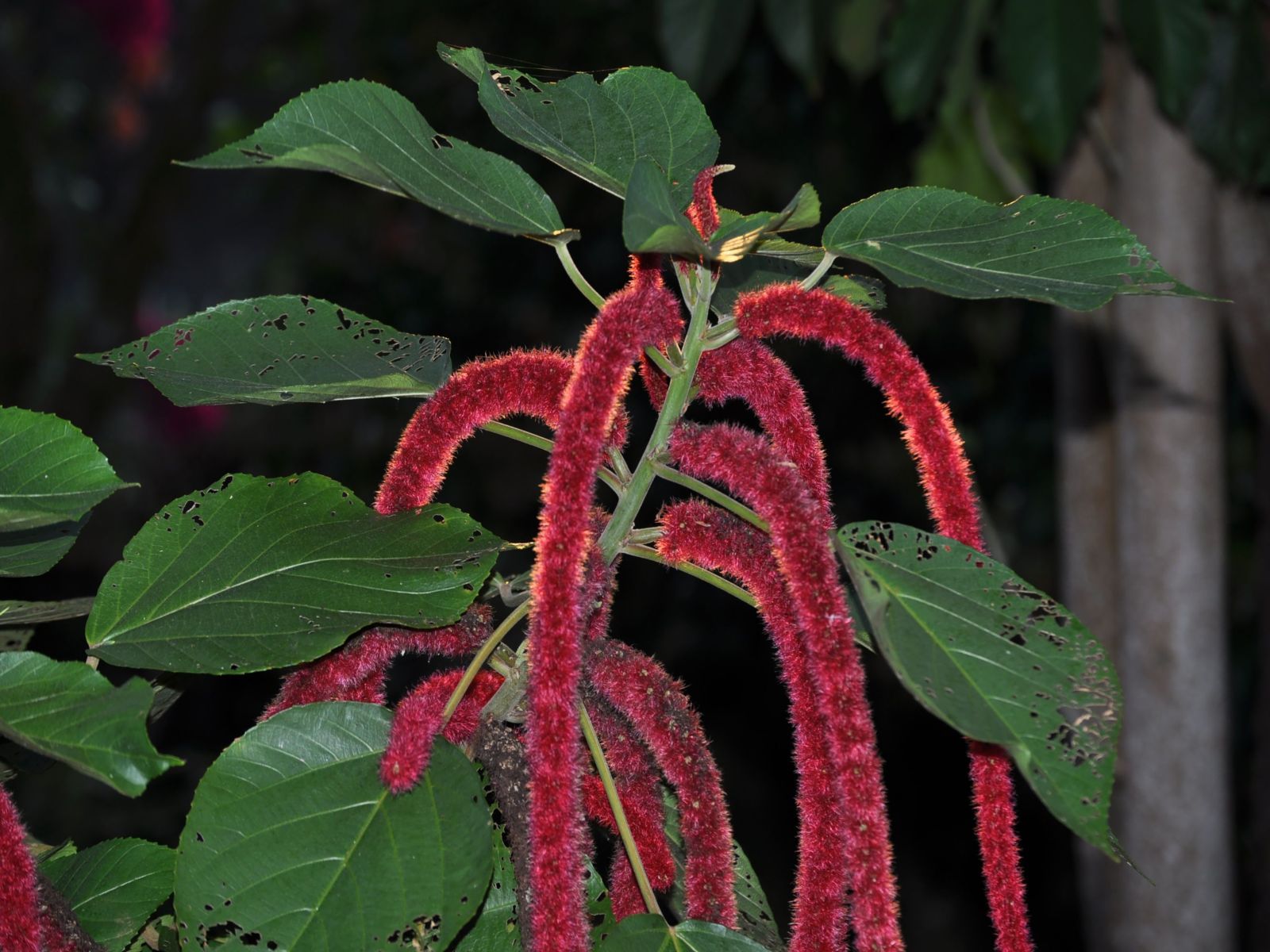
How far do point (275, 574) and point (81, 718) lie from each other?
0.10 metres

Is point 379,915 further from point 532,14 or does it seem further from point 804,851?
point 532,14

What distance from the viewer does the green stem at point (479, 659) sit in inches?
17.1

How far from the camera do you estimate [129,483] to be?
42 centimetres

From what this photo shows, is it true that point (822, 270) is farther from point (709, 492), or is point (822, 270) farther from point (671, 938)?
point (671, 938)

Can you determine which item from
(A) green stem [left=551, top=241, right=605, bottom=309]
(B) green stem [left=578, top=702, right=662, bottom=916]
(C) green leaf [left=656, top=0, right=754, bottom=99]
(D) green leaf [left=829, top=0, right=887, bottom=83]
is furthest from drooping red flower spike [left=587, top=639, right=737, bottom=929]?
(D) green leaf [left=829, top=0, right=887, bottom=83]

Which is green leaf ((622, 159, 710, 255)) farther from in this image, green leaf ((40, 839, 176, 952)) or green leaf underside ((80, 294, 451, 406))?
green leaf ((40, 839, 176, 952))

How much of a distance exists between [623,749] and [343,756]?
0.35 feet

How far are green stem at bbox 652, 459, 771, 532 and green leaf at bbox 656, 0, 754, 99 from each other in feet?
3.79

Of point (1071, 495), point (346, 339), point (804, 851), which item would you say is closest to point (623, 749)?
point (804, 851)

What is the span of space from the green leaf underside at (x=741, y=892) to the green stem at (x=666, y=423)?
12cm

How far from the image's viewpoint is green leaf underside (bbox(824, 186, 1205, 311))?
425mm

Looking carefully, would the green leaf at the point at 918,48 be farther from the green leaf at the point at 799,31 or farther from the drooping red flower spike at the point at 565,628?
the drooping red flower spike at the point at 565,628

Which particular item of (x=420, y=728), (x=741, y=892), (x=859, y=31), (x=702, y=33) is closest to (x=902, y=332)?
(x=859, y=31)

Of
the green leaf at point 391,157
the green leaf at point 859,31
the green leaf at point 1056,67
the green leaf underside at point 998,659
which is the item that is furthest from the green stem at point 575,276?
the green leaf at point 859,31
